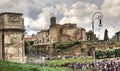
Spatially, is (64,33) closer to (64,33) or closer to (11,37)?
(64,33)

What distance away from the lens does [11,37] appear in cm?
5431

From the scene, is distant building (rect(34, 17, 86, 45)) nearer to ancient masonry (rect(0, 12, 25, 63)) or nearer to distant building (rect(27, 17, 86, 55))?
distant building (rect(27, 17, 86, 55))

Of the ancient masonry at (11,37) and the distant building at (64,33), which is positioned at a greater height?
the distant building at (64,33)

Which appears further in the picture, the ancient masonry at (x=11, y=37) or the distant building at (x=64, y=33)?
the distant building at (x=64, y=33)

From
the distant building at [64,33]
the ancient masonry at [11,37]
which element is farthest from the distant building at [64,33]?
the ancient masonry at [11,37]

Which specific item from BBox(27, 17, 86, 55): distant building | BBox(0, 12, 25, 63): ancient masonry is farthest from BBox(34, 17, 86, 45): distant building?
BBox(0, 12, 25, 63): ancient masonry

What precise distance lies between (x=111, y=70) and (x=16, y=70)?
44.4 ft

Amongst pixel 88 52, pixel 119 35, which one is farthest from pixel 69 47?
pixel 119 35

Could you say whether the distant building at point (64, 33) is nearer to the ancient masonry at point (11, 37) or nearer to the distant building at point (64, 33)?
the distant building at point (64, 33)

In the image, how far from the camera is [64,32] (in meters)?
117

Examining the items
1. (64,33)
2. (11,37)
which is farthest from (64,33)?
(11,37)

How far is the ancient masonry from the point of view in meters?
53.6

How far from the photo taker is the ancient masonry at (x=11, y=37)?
53625mm

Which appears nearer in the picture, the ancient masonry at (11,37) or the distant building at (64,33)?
the ancient masonry at (11,37)
